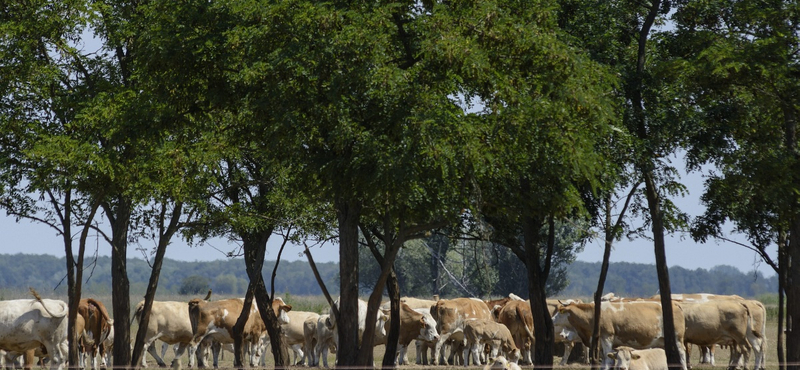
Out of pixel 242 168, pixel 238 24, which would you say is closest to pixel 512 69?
pixel 238 24

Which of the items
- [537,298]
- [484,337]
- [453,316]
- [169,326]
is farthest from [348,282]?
[453,316]

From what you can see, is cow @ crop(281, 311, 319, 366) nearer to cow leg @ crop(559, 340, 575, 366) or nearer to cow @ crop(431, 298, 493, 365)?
cow @ crop(431, 298, 493, 365)

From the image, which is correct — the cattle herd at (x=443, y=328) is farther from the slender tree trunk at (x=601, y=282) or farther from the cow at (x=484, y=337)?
the slender tree trunk at (x=601, y=282)

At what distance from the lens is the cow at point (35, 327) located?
26781 millimetres

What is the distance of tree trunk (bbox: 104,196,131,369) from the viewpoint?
79.9 ft

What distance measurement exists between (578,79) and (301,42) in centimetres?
496

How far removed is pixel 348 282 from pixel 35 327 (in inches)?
465

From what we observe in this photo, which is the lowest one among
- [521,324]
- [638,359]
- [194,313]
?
[638,359]

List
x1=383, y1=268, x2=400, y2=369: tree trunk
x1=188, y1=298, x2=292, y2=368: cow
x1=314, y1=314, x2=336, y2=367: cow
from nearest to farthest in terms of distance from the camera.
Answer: x1=383, y1=268, x2=400, y2=369: tree trunk, x1=188, y1=298, x2=292, y2=368: cow, x1=314, y1=314, x2=336, y2=367: cow

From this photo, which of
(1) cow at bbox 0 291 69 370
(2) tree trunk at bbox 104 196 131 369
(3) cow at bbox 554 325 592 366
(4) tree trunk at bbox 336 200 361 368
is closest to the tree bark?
(2) tree trunk at bbox 104 196 131 369

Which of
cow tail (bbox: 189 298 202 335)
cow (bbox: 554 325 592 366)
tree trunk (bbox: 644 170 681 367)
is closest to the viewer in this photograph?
tree trunk (bbox: 644 170 681 367)

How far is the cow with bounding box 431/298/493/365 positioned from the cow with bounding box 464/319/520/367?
147cm

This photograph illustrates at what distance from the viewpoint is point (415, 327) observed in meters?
35.1

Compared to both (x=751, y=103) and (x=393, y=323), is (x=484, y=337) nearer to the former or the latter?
(x=393, y=323)
